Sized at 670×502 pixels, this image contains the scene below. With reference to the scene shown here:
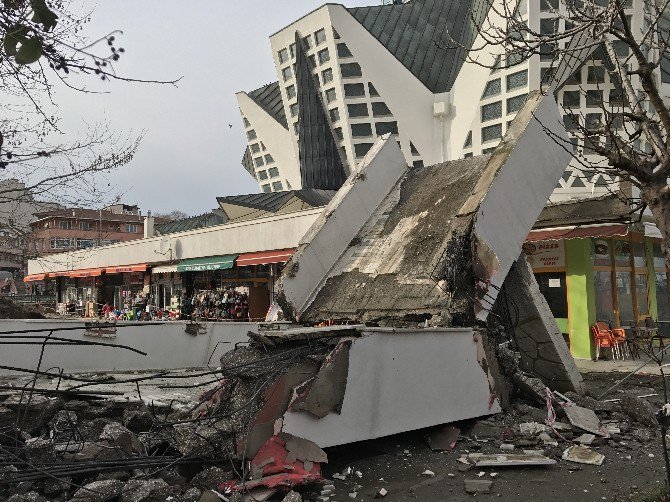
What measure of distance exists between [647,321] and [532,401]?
819cm

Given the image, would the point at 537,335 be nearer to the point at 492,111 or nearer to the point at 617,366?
the point at 617,366

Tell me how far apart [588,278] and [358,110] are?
97.0 feet

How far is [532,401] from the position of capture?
24.0 feet

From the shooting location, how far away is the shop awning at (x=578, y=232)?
1180cm

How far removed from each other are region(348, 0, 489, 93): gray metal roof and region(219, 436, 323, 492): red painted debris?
1506 inches

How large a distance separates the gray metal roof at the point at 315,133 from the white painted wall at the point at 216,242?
17.9 meters

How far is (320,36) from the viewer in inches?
1571

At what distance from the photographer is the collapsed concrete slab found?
7.27 m

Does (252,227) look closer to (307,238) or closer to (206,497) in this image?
(307,238)

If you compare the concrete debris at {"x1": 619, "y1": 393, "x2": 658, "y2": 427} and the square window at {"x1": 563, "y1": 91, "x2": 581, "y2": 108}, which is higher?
the square window at {"x1": 563, "y1": 91, "x2": 581, "y2": 108}

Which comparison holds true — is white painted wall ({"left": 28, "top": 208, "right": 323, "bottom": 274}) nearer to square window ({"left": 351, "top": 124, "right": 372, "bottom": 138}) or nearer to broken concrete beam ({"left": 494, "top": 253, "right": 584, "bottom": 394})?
broken concrete beam ({"left": 494, "top": 253, "right": 584, "bottom": 394})

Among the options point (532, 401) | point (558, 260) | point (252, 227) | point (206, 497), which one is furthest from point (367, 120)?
point (206, 497)

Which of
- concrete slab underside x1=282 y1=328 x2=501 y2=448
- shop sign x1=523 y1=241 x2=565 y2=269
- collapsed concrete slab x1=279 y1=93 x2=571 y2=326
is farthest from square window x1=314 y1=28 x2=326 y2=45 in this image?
concrete slab underside x1=282 y1=328 x2=501 y2=448

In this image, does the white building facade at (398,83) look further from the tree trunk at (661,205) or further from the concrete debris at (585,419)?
the tree trunk at (661,205)
